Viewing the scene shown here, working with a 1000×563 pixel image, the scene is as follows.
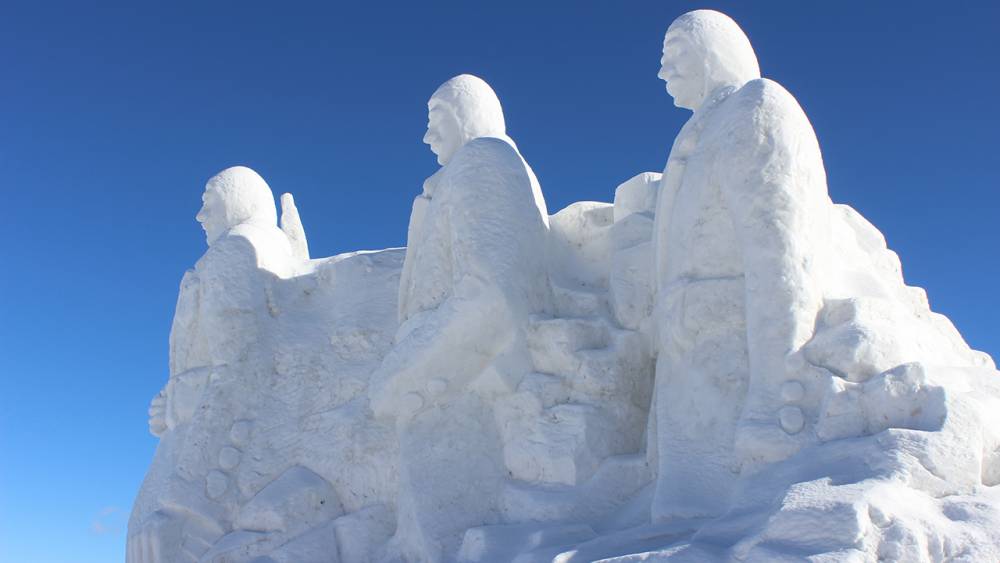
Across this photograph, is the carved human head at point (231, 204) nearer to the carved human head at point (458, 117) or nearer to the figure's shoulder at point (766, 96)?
the carved human head at point (458, 117)

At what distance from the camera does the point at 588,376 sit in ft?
20.1

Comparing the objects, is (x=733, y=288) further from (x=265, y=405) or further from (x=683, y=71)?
(x=265, y=405)

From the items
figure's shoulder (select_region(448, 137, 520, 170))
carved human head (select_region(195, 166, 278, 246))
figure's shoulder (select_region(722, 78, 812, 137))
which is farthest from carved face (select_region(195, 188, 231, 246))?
figure's shoulder (select_region(722, 78, 812, 137))

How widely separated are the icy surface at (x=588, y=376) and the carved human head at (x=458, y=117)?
2cm

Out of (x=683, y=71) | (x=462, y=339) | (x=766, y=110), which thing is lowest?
(x=462, y=339)

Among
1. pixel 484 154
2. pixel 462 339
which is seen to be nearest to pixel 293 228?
pixel 484 154

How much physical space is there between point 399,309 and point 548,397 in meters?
1.56

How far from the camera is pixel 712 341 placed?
5441mm

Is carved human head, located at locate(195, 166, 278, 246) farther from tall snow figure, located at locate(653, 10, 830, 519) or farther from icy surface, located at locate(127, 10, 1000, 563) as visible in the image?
tall snow figure, located at locate(653, 10, 830, 519)

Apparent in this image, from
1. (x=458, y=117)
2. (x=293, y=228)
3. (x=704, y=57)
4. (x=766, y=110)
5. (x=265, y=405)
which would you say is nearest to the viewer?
(x=766, y=110)

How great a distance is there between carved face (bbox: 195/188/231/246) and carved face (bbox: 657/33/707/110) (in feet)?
12.0

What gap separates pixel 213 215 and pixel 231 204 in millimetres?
168

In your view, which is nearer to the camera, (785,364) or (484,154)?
(785,364)

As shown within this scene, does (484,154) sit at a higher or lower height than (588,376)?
higher
